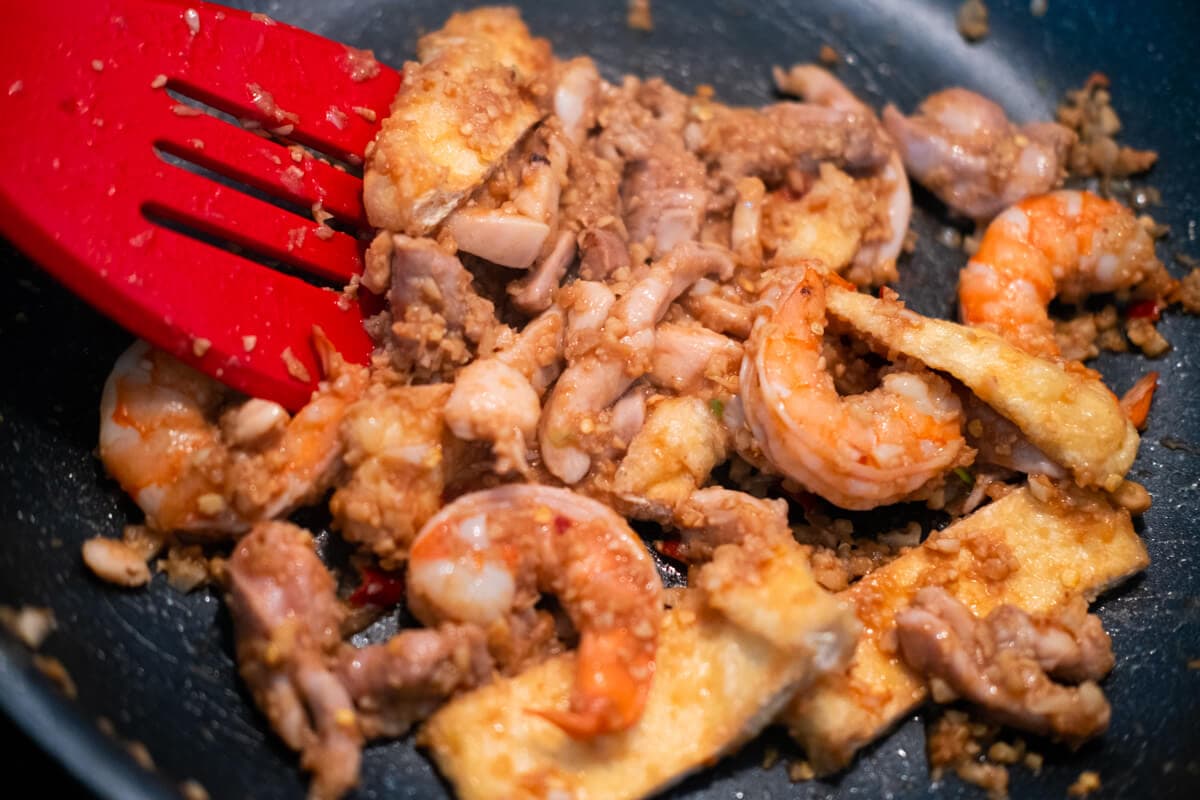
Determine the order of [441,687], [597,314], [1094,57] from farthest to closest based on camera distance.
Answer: [1094,57]
[597,314]
[441,687]

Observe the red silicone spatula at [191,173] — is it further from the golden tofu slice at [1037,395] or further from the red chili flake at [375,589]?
the golden tofu slice at [1037,395]

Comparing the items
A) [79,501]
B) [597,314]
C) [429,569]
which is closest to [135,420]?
[79,501]

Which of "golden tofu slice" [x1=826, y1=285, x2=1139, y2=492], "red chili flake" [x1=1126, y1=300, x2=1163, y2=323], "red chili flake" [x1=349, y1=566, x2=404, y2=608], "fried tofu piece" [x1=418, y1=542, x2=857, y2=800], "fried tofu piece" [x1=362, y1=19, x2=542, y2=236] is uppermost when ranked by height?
"red chili flake" [x1=1126, y1=300, x2=1163, y2=323]

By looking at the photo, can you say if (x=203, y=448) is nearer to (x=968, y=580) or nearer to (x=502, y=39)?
(x=502, y=39)

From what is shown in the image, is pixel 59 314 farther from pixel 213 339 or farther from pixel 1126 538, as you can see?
pixel 1126 538

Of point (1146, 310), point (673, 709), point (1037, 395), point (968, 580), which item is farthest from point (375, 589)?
point (1146, 310)

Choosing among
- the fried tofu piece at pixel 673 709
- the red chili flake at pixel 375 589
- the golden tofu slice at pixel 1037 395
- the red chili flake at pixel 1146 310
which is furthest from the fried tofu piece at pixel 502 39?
the red chili flake at pixel 1146 310

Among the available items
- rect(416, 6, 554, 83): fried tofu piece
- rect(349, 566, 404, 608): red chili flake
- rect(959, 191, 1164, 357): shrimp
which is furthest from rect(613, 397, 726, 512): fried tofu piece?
rect(416, 6, 554, 83): fried tofu piece

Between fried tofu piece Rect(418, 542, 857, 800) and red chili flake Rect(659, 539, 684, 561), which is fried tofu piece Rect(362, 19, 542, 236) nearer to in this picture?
red chili flake Rect(659, 539, 684, 561)

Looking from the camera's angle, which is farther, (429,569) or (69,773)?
(429,569)
